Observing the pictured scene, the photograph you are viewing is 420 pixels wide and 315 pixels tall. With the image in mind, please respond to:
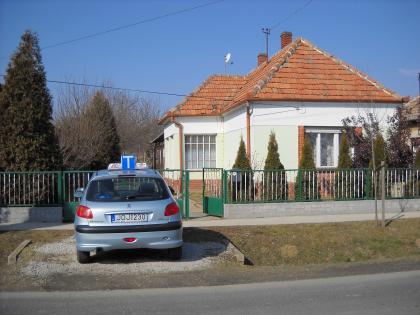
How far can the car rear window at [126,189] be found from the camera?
834 centimetres

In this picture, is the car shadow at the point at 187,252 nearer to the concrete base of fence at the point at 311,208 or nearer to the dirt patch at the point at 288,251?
the dirt patch at the point at 288,251

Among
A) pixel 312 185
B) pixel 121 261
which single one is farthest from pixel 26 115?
pixel 312 185

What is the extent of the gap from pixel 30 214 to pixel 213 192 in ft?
16.7

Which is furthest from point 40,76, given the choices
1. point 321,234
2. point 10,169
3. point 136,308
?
point 136,308

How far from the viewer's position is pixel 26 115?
1346cm

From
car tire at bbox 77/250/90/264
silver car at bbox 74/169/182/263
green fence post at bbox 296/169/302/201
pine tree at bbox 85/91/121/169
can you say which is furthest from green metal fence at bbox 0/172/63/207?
pine tree at bbox 85/91/121/169

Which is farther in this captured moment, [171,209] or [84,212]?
[171,209]

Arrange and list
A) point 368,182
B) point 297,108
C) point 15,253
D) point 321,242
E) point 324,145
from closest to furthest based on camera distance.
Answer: point 15,253 → point 321,242 → point 368,182 → point 297,108 → point 324,145

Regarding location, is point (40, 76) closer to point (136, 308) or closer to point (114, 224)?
point (114, 224)

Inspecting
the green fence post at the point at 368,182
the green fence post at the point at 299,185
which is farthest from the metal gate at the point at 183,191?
the green fence post at the point at 368,182

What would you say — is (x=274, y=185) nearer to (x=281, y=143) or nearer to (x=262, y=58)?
(x=281, y=143)

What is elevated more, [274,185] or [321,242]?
[274,185]

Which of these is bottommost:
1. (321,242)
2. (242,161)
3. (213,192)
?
(321,242)

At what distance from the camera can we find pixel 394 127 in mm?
17656
